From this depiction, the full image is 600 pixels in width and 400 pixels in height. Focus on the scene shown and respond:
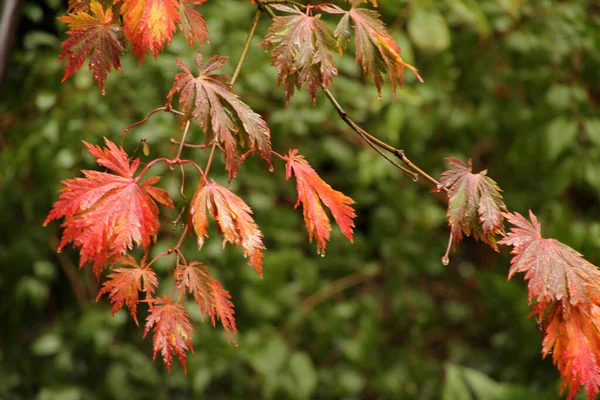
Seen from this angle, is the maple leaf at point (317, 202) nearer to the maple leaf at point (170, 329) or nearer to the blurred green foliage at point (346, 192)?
the maple leaf at point (170, 329)

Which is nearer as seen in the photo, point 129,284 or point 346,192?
point 129,284

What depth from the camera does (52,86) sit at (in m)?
1.58

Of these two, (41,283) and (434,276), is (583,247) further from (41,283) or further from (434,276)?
(41,283)

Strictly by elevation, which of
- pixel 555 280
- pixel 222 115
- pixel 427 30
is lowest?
pixel 427 30

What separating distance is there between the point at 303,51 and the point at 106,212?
283mm

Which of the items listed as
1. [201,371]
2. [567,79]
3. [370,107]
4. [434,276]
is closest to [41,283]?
[201,371]

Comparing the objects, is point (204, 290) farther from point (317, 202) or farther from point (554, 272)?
point (554, 272)

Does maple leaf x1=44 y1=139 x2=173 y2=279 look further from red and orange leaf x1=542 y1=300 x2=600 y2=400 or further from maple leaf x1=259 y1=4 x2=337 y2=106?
red and orange leaf x1=542 y1=300 x2=600 y2=400

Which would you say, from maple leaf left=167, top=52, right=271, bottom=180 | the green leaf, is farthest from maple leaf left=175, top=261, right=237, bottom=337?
the green leaf

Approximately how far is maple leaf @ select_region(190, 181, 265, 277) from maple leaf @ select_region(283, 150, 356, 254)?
71 millimetres

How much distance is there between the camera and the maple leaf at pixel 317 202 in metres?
0.75

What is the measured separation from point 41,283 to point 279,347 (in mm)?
629

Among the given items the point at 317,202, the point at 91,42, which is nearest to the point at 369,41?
the point at 317,202

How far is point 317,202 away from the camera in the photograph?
767 mm
